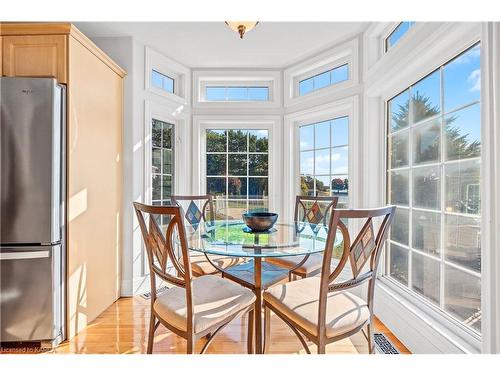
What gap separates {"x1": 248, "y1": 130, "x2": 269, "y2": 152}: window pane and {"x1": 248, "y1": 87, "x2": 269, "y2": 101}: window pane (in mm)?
421

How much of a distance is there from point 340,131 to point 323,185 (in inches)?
25.4

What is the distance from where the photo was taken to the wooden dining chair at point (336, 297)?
127 centimetres

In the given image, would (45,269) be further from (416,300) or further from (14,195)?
(416,300)

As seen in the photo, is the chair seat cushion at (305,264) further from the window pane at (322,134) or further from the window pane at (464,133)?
the window pane at (322,134)

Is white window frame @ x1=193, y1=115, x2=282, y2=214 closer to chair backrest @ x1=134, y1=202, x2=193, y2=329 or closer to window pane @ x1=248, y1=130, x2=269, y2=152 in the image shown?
window pane @ x1=248, y1=130, x2=269, y2=152

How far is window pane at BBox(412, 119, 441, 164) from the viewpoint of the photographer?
5.84 ft

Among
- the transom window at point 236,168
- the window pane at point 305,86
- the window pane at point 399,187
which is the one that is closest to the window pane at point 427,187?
the window pane at point 399,187

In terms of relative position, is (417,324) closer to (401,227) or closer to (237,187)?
(401,227)

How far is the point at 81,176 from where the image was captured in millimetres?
2109

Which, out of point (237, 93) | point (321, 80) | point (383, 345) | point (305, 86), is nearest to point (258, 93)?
point (237, 93)

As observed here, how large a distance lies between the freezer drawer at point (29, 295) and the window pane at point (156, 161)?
1347mm

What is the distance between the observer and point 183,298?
1.53 metres

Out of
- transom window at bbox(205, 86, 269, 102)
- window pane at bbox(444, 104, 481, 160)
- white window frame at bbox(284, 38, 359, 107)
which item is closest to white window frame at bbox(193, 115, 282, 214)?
transom window at bbox(205, 86, 269, 102)
